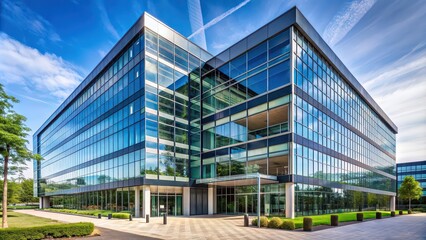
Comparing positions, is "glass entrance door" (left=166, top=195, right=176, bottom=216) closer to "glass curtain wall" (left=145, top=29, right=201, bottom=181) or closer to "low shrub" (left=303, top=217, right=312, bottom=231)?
"glass curtain wall" (left=145, top=29, right=201, bottom=181)

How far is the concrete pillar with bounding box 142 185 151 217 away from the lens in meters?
30.1

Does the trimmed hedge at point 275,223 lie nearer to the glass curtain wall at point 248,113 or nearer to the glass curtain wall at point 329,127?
the glass curtain wall at point 329,127

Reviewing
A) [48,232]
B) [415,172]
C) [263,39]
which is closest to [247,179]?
[263,39]

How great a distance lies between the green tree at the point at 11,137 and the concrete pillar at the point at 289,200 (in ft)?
73.0

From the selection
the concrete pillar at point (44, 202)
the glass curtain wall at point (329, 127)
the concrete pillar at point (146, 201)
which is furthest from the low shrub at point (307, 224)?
the concrete pillar at point (44, 202)

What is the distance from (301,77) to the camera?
95.7 feet

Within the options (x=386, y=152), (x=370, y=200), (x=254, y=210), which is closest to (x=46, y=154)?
(x=254, y=210)

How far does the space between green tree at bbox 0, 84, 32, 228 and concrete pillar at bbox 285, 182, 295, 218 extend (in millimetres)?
22246

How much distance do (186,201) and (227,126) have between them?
10605 millimetres

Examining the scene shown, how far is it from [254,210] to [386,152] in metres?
45.5

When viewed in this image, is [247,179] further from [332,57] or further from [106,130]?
[106,130]

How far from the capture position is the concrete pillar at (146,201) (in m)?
30.1

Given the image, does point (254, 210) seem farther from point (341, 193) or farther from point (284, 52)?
point (284, 52)

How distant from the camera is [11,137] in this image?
1914 centimetres
